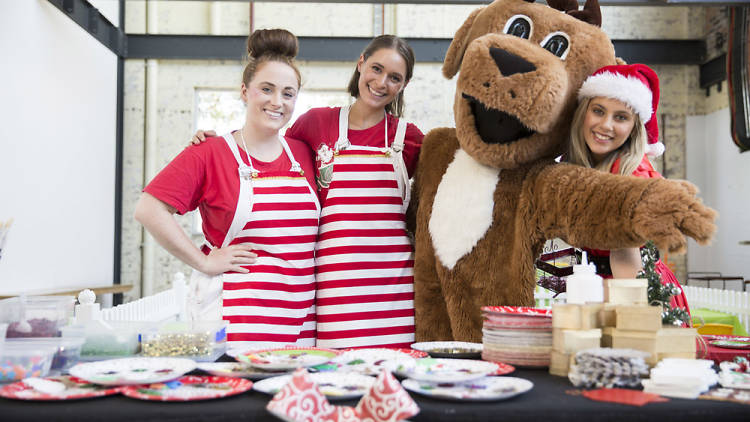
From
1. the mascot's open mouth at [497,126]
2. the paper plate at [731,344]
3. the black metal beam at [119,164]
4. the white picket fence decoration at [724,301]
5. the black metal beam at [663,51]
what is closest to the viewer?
the paper plate at [731,344]

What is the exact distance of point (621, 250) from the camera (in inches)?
72.6

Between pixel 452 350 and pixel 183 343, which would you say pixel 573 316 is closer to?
pixel 452 350

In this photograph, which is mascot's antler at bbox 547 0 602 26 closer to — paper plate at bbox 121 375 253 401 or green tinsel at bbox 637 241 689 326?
green tinsel at bbox 637 241 689 326

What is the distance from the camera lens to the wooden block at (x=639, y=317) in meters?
1.47

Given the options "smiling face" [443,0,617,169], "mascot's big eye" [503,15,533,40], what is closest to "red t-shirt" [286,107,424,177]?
"smiling face" [443,0,617,169]

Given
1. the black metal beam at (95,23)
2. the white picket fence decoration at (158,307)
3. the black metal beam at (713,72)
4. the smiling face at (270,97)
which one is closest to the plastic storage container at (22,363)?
the smiling face at (270,97)

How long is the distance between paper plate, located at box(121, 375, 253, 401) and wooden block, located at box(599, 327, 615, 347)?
30.4 inches

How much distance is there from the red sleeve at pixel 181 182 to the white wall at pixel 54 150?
3.91 metres

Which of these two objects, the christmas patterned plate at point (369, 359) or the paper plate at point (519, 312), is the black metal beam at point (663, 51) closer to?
the paper plate at point (519, 312)

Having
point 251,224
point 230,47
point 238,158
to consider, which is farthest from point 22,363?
point 230,47

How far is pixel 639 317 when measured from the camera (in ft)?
4.87

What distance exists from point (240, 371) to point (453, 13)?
8.47 m

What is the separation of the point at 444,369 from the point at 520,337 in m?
0.23

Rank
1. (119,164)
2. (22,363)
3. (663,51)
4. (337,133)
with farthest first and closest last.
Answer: (663,51) < (119,164) < (337,133) < (22,363)
